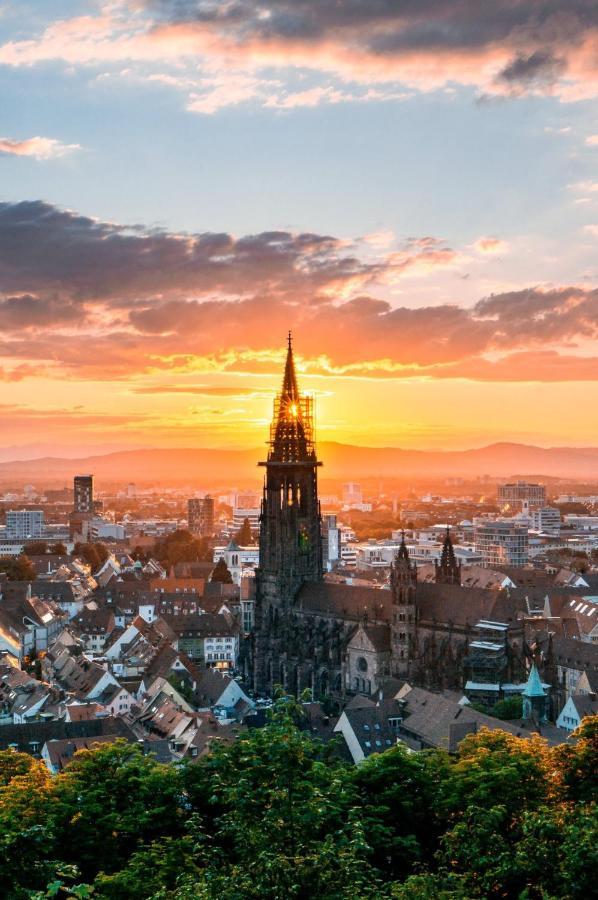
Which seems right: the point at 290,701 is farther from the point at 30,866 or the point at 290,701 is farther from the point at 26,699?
the point at 26,699

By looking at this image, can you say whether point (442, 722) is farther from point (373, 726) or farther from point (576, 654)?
point (576, 654)

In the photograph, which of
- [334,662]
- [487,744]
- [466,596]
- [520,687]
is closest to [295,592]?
[334,662]

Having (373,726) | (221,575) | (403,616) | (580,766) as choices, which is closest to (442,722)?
(373,726)

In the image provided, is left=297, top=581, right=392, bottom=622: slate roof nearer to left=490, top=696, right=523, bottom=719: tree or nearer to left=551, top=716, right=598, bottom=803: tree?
left=490, top=696, right=523, bottom=719: tree

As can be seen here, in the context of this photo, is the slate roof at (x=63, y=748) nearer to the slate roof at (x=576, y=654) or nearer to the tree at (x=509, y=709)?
the tree at (x=509, y=709)

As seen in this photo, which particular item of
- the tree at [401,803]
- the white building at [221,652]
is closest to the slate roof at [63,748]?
the tree at [401,803]
